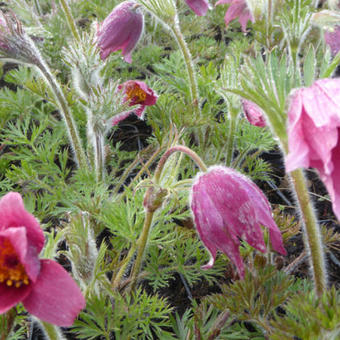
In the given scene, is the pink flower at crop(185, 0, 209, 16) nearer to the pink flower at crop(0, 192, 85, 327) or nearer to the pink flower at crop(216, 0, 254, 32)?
the pink flower at crop(216, 0, 254, 32)

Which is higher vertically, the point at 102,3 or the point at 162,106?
the point at 102,3

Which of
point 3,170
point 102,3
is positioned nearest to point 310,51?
point 3,170

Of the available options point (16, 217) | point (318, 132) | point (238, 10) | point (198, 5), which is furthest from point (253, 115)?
point (238, 10)

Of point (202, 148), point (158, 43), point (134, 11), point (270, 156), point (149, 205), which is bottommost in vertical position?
point (270, 156)

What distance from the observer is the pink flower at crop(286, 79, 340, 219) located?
48cm

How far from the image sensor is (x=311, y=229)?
67 centimetres

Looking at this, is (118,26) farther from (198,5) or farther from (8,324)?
(8,324)

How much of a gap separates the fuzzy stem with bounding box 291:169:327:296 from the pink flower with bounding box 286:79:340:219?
125 millimetres

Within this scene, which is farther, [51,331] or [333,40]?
[333,40]

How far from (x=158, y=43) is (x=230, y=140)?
1.15 meters

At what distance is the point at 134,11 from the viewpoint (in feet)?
4.33

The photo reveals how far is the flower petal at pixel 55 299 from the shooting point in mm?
556

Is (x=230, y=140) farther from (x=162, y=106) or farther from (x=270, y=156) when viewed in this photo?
(x=270, y=156)

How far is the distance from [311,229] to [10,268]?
1.58 feet
